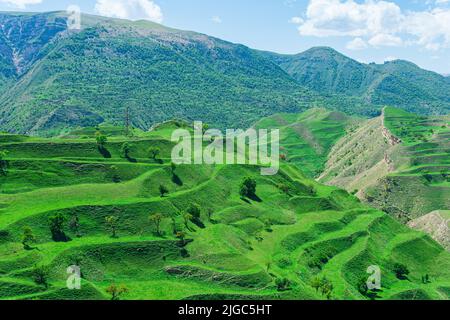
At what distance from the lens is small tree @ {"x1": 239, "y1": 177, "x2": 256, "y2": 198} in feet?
544

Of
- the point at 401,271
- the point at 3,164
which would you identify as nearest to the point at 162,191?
the point at 3,164

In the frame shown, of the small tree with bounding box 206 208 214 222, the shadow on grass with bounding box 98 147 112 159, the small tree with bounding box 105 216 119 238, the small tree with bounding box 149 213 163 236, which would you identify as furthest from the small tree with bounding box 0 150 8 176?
the small tree with bounding box 206 208 214 222

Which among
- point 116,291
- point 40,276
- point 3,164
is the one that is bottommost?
point 116,291

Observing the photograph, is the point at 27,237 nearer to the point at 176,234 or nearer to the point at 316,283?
the point at 176,234

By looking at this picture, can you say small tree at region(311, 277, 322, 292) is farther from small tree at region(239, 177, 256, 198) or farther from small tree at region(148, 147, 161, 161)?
small tree at region(148, 147, 161, 161)

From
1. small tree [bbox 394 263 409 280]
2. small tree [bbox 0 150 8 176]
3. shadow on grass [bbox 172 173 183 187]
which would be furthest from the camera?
shadow on grass [bbox 172 173 183 187]

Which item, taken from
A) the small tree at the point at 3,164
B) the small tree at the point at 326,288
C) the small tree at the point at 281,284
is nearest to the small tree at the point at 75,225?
the small tree at the point at 3,164

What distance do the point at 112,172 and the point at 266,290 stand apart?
Result: 67.7 metres

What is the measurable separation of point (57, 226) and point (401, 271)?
104 meters

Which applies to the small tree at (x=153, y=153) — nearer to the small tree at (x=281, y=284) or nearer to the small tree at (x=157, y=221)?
the small tree at (x=157, y=221)

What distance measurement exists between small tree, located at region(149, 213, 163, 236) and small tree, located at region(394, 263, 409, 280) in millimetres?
76031

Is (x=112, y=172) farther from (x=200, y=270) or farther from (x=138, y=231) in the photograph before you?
(x=200, y=270)

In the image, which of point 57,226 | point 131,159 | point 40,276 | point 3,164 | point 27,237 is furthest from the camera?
point 131,159

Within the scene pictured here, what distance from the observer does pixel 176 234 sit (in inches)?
4975
